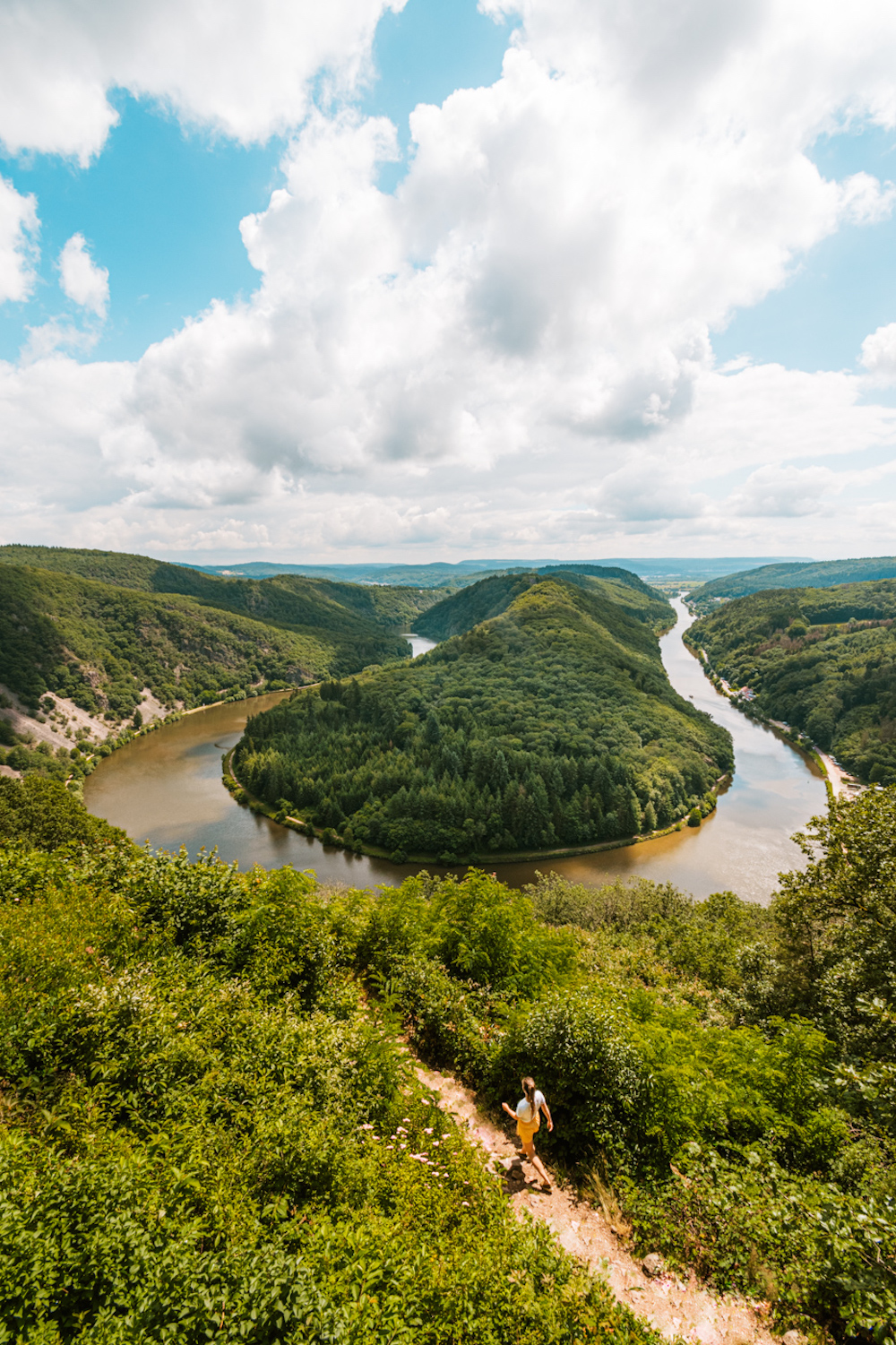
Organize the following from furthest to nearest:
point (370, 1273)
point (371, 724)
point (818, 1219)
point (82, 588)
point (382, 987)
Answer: point (82, 588)
point (371, 724)
point (382, 987)
point (818, 1219)
point (370, 1273)

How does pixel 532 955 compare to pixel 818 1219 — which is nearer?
pixel 818 1219

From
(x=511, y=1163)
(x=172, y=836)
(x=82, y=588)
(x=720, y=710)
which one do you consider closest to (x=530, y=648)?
(x=720, y=710)

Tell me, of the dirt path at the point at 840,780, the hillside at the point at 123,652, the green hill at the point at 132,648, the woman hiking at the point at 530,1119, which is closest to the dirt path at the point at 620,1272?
the woman hiking at the point at 530,1119

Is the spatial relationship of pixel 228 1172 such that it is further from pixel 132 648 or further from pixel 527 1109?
pixel 132 648

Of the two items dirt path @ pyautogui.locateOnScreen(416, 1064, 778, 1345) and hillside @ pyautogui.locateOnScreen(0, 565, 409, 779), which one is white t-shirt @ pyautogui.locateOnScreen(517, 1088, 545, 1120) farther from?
hillside @ pyautogui.locateOnScreen(0, 565, 409, 779)

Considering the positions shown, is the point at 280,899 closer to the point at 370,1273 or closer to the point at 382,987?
the point at 382,987

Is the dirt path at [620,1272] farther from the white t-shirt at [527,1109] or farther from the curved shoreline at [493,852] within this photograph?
the curved shoreline at [493,852]

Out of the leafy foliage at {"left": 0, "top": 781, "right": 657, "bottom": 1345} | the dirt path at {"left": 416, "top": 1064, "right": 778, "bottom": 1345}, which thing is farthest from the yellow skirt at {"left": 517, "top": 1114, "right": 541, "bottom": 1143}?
the leafy foliage at {"left": 0, "top": 781, "right": 657, "bottom": 1345}

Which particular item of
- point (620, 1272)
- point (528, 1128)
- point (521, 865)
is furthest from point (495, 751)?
point (620, 1272)
